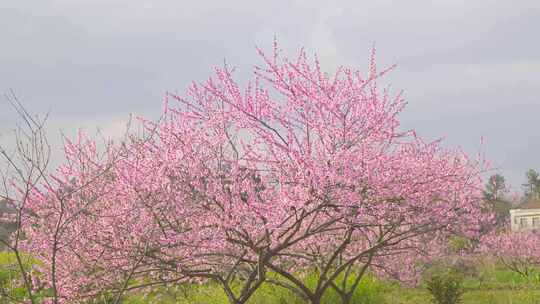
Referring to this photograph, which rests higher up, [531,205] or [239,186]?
[531,205]

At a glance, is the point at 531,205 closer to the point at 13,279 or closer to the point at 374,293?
the point at 374,293

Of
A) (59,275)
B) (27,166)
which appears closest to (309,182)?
(27,166)

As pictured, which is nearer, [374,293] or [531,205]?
[374,293]

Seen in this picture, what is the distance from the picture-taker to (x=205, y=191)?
6195mm

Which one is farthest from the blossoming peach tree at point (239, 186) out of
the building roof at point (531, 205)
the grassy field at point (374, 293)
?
the building roof at point (531, 205)

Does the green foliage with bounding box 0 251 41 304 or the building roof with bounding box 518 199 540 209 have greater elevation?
the building roof with bounding box 518 199 540 209

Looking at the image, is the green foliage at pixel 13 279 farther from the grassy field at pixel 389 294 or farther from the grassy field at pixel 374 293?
the grassy field at pixel 389 294

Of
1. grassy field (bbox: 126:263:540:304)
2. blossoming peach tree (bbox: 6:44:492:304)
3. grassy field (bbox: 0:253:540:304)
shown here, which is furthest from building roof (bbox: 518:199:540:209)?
blossoming peach tree (bbox: 6:44:492:304)

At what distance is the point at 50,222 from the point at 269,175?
9.11 ft

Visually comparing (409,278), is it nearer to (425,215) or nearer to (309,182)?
(425,215)

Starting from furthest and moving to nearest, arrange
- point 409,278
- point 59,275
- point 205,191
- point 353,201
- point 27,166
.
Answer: point 409,278, point 59,275, point 205,191, point 353,201, point 27,166

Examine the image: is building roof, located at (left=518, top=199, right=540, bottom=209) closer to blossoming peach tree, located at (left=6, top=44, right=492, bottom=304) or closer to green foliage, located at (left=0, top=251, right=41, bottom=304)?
green foliage, located at (left=0, top=251, right=41, bottom=304)

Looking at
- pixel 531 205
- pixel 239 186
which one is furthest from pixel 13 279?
pixel 531 205

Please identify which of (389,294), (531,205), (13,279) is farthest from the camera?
(531,205)
